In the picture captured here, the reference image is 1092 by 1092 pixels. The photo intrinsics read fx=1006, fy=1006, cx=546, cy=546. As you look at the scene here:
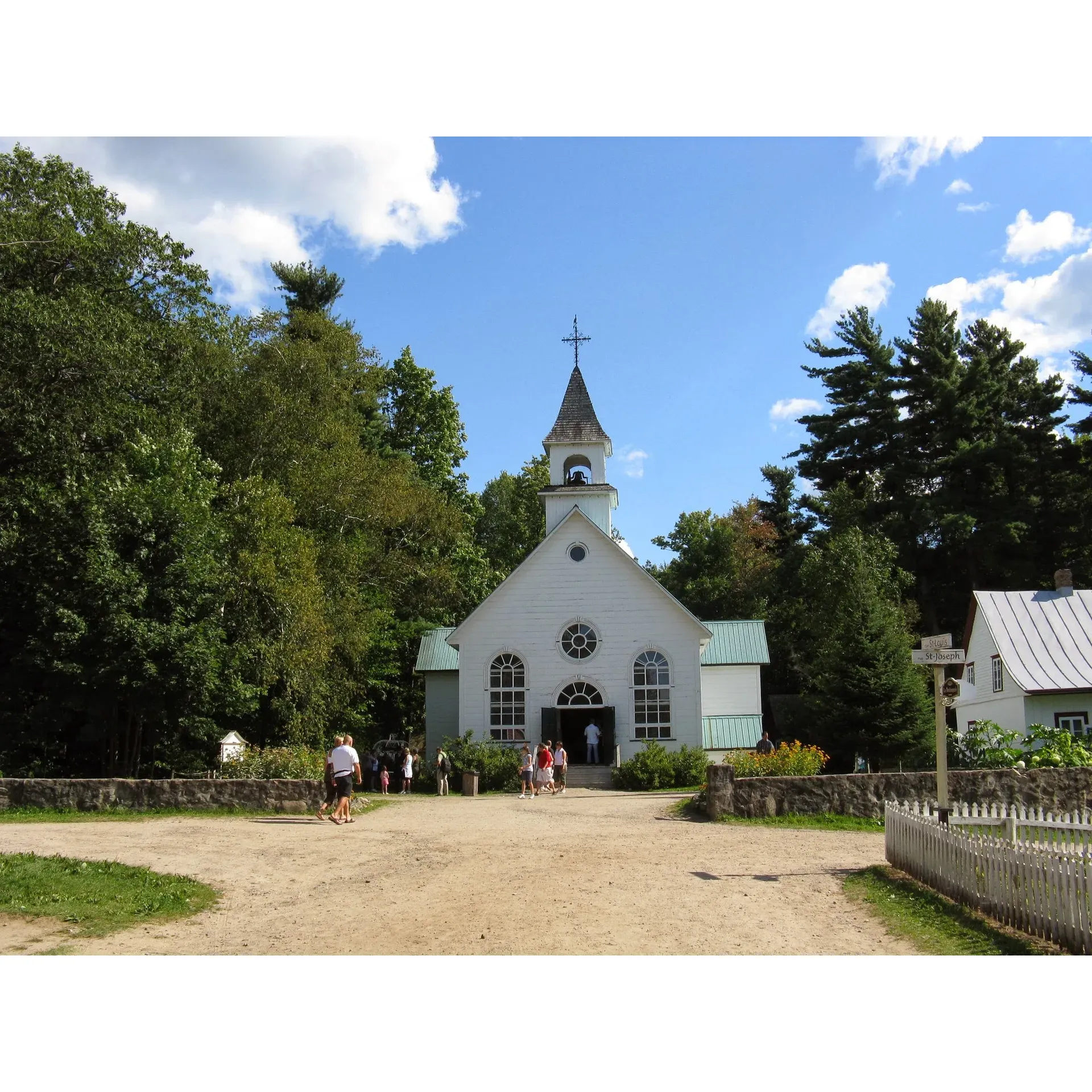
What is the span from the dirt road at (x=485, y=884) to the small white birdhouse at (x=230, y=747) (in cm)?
517

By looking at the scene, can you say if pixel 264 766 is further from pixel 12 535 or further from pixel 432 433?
pixel 432 433

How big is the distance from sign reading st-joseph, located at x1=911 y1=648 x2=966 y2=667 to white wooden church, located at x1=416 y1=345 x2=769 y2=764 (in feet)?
64.7

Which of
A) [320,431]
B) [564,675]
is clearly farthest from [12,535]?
[564,675]

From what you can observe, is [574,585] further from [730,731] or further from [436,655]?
[730,731]

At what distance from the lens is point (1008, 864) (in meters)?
9.37

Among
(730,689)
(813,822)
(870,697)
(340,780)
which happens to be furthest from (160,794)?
(730,689)

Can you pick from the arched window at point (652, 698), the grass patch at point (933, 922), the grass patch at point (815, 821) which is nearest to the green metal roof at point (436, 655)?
the arched window at point (652, 698)

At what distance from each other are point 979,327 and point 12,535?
4531 cm

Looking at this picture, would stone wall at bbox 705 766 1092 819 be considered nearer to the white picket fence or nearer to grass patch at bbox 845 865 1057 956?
the white picket fence

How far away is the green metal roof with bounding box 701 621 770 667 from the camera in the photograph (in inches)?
1409

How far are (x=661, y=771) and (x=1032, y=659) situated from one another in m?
12.0

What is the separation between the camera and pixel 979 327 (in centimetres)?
5091

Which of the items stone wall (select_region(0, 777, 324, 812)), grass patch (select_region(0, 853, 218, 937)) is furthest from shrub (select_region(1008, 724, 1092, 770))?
grass patch (select_region(0, 853, 218, 937))

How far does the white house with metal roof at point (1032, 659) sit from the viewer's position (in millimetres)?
29219
